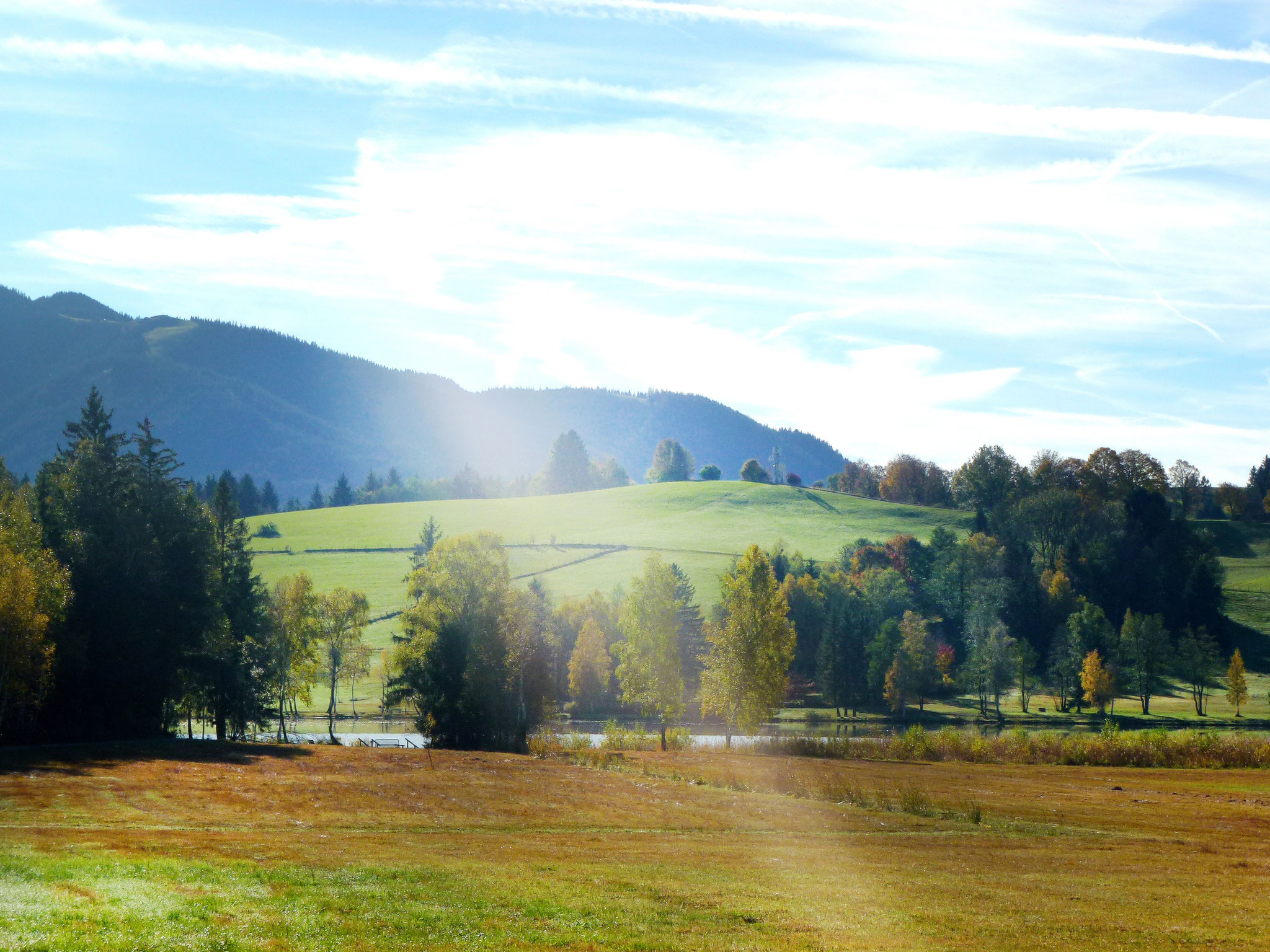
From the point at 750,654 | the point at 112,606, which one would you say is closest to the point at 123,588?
the point at 112,606

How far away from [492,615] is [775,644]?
23.8 metres

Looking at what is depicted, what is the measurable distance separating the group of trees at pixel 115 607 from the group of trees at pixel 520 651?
1311 cm

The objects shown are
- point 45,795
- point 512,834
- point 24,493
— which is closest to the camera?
point 512,834

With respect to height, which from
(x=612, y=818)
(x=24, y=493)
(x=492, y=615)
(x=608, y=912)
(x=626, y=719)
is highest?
(x=24, y=493)

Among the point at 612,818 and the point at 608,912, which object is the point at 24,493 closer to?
the point at 612,818

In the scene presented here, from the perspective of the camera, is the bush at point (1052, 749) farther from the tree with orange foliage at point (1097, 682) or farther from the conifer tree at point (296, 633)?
the conifer tree at point (296, 633)

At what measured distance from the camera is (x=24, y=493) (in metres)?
72.7

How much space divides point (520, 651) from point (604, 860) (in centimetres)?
4107

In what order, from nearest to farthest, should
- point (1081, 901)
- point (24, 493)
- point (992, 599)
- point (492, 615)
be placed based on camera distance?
point (1081, 901), point (492, 615), point (24, 493), point (992, 599)

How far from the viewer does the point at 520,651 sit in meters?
67.6

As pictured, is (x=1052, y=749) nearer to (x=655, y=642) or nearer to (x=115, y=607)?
(x=655, y=642)

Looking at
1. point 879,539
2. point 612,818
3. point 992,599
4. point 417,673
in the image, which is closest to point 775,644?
point 417,673

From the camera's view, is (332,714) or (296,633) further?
(332,714)

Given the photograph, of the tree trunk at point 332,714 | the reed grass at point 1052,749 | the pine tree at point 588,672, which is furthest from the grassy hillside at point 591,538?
the reed grass at point 1052,749
